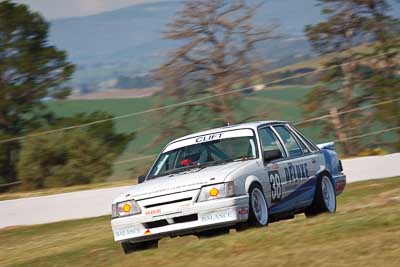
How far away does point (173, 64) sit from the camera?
115 feet

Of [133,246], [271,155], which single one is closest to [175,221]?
[133,246]

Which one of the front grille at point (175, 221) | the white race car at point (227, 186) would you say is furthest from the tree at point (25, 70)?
the front grille at point (175, 221)

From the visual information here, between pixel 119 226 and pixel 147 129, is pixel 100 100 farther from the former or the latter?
pixel 119 226

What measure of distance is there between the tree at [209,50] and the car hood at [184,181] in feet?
66.7

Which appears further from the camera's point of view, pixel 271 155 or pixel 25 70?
pixel 25 70

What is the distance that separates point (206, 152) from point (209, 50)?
21601 mm

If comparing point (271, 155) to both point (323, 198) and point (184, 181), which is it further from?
point (323, 198)

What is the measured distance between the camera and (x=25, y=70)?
130ft

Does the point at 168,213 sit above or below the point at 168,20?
below

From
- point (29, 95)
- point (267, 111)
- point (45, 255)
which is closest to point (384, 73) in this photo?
point (267, 111)

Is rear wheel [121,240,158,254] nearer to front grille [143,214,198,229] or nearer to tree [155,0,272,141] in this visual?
front grille [143,214,198,229]

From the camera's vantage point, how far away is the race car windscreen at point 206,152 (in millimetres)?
13344

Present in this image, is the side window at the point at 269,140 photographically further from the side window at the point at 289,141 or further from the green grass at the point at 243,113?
the green grass at the point at 243,113

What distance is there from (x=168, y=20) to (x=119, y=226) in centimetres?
2359
